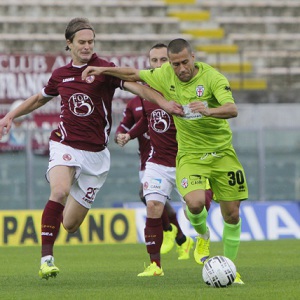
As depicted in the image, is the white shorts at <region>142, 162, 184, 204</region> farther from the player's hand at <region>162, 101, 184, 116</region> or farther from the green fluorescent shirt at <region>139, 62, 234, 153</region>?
the player's hand at <region>162, 101, 184, 116</region>

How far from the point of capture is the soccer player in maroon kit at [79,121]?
10.0 metres

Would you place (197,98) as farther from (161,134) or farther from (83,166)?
(161,134)

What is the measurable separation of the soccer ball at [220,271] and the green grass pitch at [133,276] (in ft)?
0.27

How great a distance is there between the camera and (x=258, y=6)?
1093 inches

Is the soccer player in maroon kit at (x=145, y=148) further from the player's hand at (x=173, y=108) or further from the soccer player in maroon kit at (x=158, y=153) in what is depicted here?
the player's hand at (x=173, y=108)

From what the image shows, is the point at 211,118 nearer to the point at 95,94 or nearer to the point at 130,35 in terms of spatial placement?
the point at 95,94

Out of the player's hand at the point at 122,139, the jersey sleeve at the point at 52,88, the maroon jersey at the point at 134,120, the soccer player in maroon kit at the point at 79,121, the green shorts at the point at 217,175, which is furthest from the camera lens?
the maroon jersey at the point at 134,120

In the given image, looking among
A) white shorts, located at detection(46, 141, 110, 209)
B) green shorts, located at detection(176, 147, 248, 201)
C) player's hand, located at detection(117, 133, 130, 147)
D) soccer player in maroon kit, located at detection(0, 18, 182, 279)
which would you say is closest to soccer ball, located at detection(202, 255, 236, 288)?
green shorts, located at detection(176, 147, 248, 201)

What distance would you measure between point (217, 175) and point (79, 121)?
1445 mm

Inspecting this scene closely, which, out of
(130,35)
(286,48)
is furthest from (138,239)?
(286,48)

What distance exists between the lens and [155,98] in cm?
971

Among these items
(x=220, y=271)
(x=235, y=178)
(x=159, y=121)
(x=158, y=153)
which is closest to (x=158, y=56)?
(x=159, y=121)

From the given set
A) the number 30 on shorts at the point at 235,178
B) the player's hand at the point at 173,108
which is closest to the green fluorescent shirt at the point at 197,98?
the player's hand at the point at 173,108

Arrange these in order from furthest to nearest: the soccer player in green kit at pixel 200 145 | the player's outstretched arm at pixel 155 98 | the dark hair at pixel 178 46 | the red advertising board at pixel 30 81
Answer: the red advertising board at pixel 30 81
the soccer player in green kit at pixel 200 145
the player's outstretched arm at pixel 155 98
the dark hair at pixel 178 46
